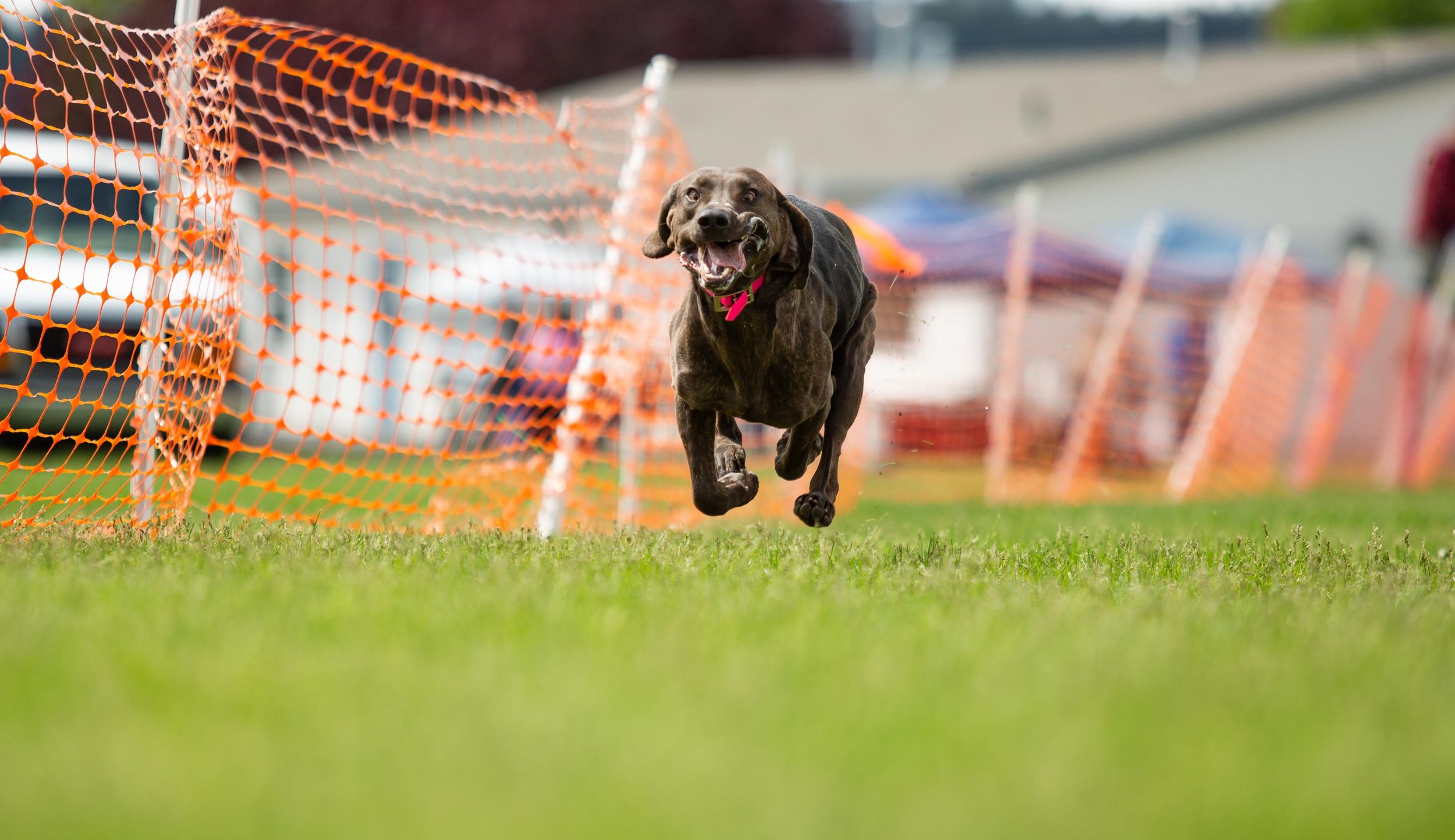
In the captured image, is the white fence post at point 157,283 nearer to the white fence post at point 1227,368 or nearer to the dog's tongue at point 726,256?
the dog's tongue at point 726,256

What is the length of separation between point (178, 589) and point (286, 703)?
1260 mm

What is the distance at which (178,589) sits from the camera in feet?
12.8

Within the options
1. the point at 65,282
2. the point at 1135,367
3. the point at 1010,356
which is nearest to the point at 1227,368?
the point at 1135,367

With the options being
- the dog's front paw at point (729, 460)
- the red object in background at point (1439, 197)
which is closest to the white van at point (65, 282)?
the dog's front paw at point (729, 460)

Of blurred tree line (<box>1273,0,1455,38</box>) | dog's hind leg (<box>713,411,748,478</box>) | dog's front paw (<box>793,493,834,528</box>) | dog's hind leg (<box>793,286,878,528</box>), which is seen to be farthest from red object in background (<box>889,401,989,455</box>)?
blurred tree line (<box>1273,0,1455,38</box>)

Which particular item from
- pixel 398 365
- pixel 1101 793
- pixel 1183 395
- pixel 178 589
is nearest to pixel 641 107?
pixel 178 589

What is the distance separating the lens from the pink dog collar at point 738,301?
4301mm

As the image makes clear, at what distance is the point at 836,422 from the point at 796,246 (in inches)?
35.0

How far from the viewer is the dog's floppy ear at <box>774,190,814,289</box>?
14.4 ft

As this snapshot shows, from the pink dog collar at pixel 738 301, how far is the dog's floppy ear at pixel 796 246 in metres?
0.09

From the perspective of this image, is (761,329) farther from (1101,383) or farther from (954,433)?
(954,433)

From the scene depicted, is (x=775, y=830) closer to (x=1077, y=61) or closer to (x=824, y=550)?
(x=824, y=550)

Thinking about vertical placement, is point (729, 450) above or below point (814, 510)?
above

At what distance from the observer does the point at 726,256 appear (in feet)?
13.6
